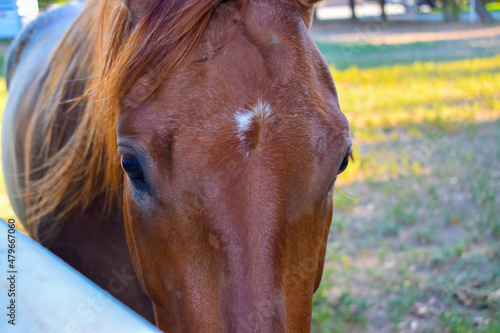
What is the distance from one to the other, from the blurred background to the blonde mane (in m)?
0.34

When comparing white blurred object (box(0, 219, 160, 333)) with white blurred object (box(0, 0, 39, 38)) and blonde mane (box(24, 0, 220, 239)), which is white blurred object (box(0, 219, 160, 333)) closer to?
blonde mane (box(24, 0, 220, 239))

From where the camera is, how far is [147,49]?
134cm

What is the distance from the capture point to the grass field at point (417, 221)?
3.44 meters

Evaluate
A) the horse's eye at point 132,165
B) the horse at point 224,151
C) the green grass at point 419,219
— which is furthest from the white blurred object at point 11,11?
the green grass at point 419,219

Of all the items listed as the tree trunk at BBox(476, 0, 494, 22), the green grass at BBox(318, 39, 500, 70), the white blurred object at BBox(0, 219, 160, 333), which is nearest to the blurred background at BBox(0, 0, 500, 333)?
the white blurred object at BBox(0, 219, 160, 333)

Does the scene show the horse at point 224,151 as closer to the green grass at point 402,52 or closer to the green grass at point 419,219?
the green grass at point 419,219

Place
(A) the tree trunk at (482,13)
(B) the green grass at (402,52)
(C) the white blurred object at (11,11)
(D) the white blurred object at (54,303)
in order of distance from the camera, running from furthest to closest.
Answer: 1. (A) the tree trunk at (482,13)
2. (B) the green grass at (402,52)
3. (C) the white blurred object at (11,11)
4. (D) the white blurred object at (54,303)

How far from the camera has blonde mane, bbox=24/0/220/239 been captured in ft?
4.36

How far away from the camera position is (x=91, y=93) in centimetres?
157

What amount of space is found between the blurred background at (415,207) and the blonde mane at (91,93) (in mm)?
337

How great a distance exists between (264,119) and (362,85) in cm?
944

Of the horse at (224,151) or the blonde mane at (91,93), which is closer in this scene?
the horse at (224,151)

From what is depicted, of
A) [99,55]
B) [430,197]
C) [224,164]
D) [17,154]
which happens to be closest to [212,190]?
[224,164]

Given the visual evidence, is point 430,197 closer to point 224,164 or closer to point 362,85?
point 224,164
